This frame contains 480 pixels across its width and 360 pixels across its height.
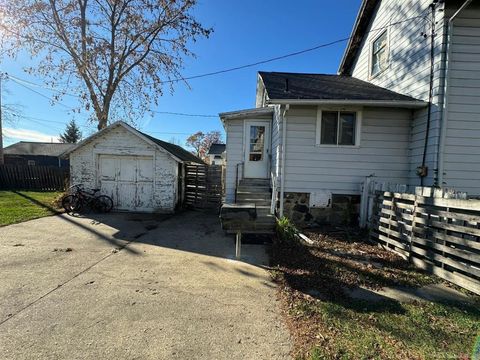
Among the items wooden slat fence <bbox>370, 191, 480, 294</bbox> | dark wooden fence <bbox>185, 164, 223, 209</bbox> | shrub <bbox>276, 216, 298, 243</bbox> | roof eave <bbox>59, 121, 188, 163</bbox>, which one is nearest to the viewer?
wooden slat fence <bbox>370, 191, 480, 294</bbox>

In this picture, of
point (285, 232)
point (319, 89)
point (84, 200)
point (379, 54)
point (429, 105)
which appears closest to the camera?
point (285, 232)

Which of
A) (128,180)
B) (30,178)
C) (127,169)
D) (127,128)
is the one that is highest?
(127,128)

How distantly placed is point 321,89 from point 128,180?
27.3 feet

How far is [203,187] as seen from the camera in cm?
1403

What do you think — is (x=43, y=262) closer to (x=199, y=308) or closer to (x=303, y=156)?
(x=199, y=308)

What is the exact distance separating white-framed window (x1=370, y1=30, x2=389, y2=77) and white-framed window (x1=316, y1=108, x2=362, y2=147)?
8.86 ft

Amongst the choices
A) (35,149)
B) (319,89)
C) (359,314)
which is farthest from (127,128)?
(35,149)

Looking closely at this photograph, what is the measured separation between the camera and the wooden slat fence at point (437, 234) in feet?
14.0

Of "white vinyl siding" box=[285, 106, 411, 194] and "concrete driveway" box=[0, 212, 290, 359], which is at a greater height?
"white vinyl siding" box=[285, 106, 411, 194]

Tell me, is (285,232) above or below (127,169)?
below

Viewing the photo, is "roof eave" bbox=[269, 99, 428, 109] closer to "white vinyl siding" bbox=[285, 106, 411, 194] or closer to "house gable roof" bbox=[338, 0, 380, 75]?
"white vinyl siding" bbox=[285, 106, 411, 194]

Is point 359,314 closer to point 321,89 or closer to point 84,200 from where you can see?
point 321,89

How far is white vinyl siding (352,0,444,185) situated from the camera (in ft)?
23.9

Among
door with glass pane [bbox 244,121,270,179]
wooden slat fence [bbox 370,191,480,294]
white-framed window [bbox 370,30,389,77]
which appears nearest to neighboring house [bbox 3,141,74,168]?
door with glass pane [bbox 244,121,270,179]
